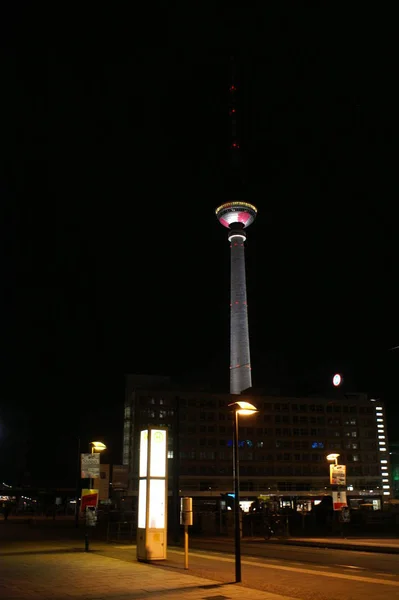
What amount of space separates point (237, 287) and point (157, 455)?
110388 millimetres

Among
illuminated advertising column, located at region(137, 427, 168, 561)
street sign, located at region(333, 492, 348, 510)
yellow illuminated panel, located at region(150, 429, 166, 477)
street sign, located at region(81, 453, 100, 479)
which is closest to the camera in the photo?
illuminated advertising column, located at region(137, 427, 168, 561)

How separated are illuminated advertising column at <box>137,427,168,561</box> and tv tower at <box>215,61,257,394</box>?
347ft

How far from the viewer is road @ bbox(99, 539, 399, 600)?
1331 cm

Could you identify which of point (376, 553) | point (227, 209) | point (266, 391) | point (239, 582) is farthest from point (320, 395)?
point (239, 582)

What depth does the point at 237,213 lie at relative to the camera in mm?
147875

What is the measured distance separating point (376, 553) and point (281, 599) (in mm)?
14509

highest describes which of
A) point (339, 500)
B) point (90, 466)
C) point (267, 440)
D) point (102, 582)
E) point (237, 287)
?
point (237, 287)

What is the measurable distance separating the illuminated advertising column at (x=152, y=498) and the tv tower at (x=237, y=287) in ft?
347

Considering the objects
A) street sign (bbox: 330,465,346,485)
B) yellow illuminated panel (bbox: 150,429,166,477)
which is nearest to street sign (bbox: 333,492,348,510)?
street sign (bbox: 330,465,346,485)

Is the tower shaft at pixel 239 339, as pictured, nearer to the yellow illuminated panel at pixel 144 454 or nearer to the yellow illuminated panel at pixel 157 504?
the yellow illuminated panel at pixel 144 454

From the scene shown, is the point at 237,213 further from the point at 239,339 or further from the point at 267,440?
the point at 267,440

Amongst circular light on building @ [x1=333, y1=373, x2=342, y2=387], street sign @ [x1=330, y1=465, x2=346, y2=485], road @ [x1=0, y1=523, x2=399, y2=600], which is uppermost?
circular light on building @ [x1=333, y1=373, x2=342, y2=387]

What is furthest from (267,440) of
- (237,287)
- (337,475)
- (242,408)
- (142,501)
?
(242,408)

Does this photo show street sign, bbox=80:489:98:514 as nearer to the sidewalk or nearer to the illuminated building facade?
the sidewalk
